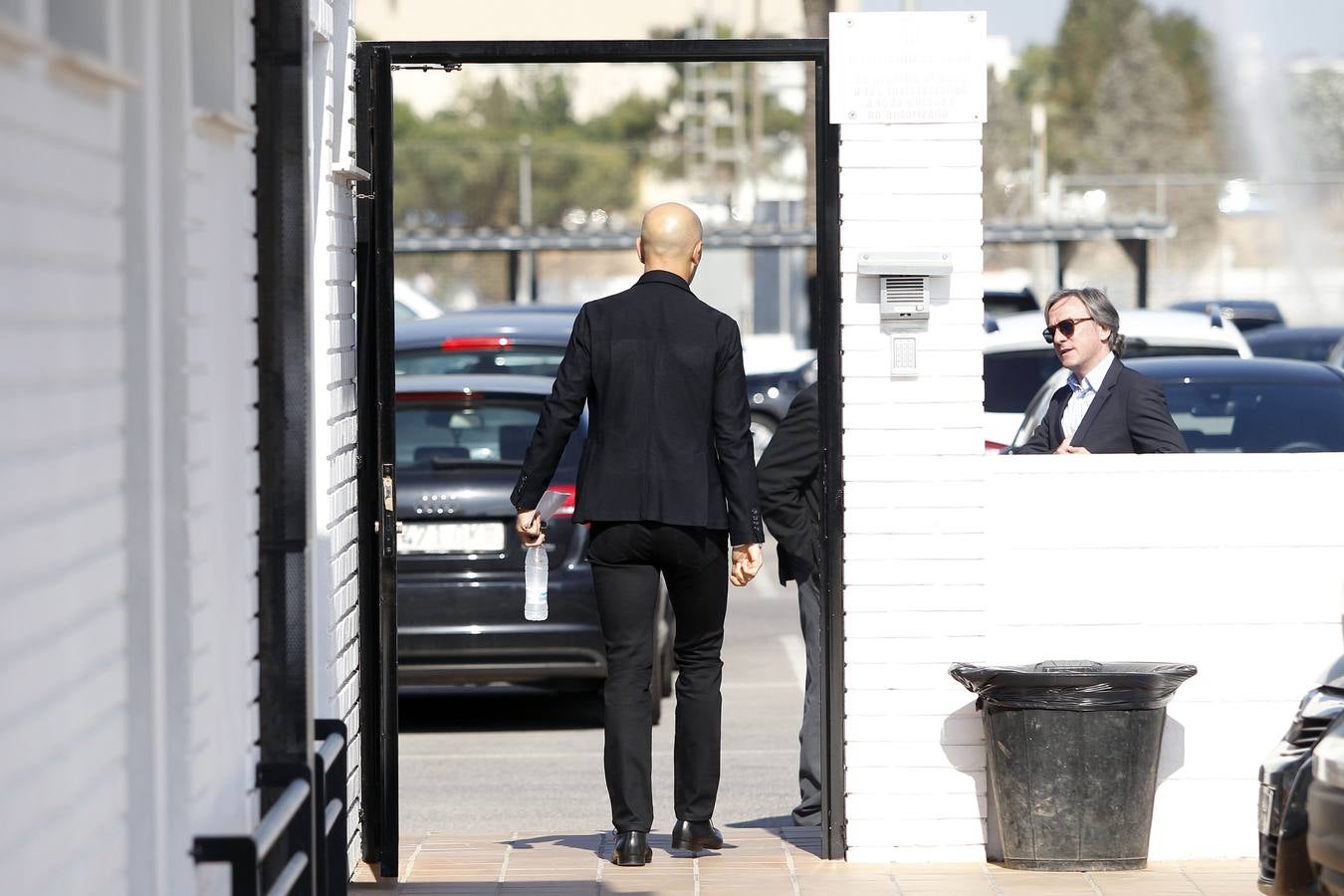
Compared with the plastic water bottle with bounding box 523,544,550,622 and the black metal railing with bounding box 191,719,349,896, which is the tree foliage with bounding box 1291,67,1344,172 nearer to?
the plastic water bottle with bounding box 523,544,550,622

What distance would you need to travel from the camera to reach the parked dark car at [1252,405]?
8977 mm

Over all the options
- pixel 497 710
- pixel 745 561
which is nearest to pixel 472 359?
pixel 497 710

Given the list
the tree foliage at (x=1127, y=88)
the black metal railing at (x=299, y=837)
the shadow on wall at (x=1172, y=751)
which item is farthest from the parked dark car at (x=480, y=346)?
the tree foliage at (x=1127, y=88)

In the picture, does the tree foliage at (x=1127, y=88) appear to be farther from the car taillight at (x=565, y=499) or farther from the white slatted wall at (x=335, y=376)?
the white slatted wall at (x=335, y=376)

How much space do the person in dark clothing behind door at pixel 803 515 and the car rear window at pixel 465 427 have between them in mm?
2454

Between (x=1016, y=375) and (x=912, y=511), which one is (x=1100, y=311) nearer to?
(x=912, y=511)

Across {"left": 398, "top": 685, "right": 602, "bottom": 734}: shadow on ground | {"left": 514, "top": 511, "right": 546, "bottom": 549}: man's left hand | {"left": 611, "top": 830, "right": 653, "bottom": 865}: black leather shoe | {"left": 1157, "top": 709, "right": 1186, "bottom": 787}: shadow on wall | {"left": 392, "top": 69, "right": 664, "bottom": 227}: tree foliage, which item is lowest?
{"left": 398, "top": 685, "right": 602, "bottom": 734}: shadow on ground

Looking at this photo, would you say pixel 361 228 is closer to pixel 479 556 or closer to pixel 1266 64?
pixel 479 556

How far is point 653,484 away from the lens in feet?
18.8

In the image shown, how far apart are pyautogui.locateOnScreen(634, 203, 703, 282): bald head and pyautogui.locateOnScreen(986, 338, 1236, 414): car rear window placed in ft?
18.0

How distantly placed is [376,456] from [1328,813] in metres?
3.26

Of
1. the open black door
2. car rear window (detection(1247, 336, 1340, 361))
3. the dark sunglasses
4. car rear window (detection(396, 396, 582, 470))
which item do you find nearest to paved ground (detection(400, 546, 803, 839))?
the open black door

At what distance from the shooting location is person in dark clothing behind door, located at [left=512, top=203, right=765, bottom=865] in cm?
576

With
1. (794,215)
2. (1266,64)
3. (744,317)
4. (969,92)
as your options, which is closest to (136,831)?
(969,92)
